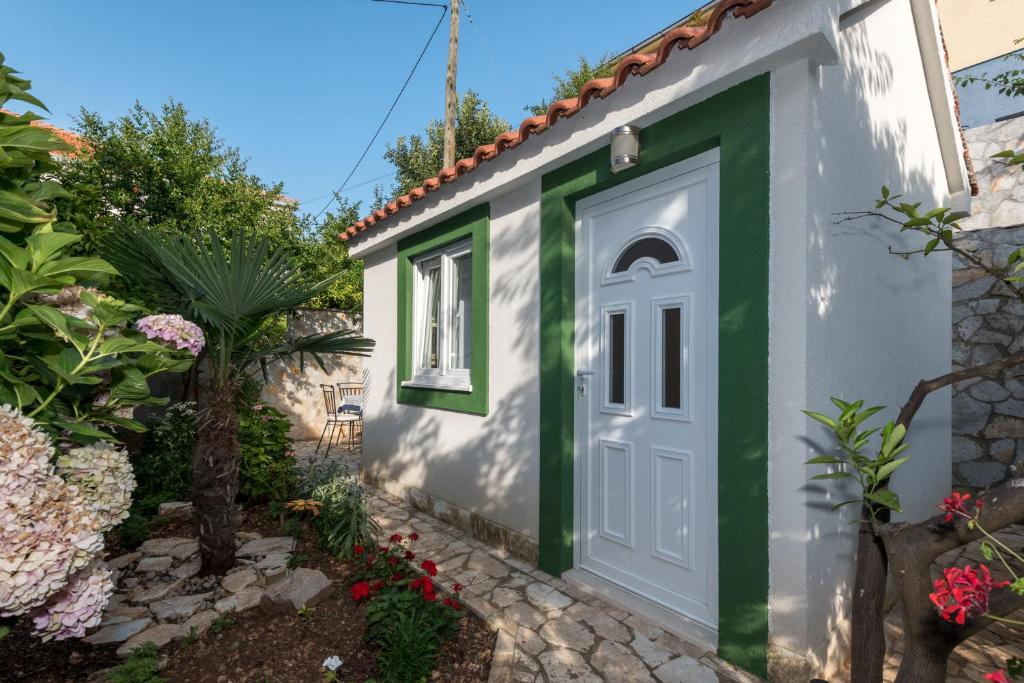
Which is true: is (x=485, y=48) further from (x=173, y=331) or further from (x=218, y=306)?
(x=173, y=331)

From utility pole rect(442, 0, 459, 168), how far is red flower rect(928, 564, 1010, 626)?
8.92 meters

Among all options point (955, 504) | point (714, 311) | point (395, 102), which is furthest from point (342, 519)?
point (395, 102)

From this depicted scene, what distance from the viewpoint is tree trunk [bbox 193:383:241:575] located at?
3.19m

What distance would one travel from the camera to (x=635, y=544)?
308 cm

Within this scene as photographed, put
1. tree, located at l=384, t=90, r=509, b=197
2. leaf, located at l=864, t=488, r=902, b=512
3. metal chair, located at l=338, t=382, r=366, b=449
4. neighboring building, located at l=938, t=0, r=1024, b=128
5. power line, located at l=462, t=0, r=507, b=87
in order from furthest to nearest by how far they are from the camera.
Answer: tree, located at l=384, t=90, r=509, b=197
power line, located at l=462, t=0, r=507, b=87
metal chair, located at l=338, t=382, r=366, b=449
neighboring building, located at l=938, t=0, r=1024, b=128
leaf, located at l=864, t=488, r=902, b=512

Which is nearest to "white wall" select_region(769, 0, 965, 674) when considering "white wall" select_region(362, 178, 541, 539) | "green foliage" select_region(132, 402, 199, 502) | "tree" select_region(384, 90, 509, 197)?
"white wall" select_region(362, 178, 541, 539)

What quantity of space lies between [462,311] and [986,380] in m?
5.57

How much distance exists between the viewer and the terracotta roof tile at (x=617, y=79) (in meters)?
2.31

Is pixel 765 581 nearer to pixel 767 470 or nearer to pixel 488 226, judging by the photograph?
pixel 767 470

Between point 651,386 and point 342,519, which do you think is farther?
point 342,519

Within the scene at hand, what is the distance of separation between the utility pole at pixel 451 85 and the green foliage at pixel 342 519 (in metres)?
6.63

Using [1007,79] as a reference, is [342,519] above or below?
below

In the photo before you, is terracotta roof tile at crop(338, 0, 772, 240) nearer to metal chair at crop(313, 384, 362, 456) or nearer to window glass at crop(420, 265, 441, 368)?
window glass at crop(420, 265, 441, 368)

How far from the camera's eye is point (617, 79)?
113 inches
